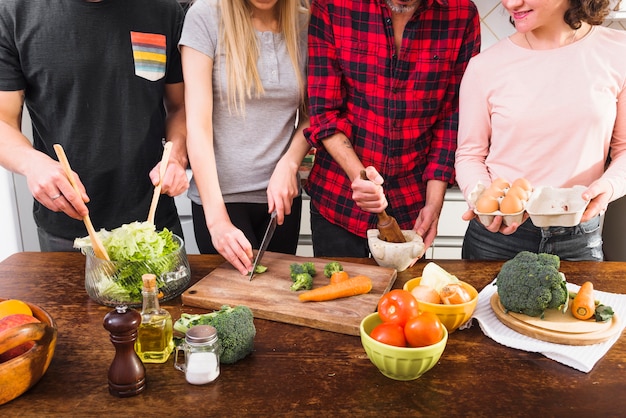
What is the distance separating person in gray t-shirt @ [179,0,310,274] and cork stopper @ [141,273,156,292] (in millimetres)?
→ 444

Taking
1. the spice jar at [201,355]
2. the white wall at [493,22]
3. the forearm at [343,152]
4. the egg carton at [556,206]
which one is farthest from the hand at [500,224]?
the white wall at [493,22]

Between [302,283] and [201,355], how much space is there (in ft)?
1.32

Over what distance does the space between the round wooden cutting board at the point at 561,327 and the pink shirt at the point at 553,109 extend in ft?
1.63

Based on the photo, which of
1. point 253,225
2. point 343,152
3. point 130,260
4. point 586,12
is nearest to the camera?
point 130,260

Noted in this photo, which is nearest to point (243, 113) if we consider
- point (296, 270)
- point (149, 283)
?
point (296, 270)

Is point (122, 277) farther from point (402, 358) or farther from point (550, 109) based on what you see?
point (550, 109)

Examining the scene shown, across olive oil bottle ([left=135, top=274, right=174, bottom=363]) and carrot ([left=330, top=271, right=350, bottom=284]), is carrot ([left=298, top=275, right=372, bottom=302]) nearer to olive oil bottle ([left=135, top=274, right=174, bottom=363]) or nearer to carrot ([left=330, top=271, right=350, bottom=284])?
carrot ([left=330, top=271, right=350, bottom=284])

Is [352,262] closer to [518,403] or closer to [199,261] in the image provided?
[199,261]

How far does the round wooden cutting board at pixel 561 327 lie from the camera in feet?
3.75

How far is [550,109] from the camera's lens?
1609 millimetres

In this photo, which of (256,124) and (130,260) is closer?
(130,260)

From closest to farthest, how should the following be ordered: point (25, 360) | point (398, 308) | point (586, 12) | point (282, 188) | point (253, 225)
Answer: point (25, 360)
point (398, 308)
point (586, 12)
point (282, 188)
point (253, 225)

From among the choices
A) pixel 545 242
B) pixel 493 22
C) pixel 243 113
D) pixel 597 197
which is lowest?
pixel 545 242

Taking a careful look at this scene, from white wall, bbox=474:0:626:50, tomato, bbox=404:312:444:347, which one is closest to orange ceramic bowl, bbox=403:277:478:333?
tomato, bbox=404:312:444:347
